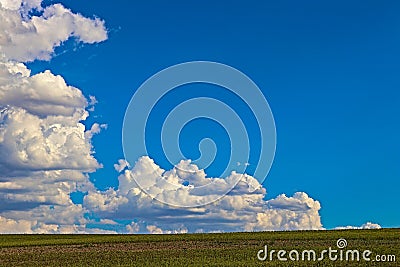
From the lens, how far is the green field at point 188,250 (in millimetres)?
46438

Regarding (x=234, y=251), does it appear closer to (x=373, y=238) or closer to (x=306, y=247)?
(x=306, y=247)

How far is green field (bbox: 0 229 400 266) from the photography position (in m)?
46.4

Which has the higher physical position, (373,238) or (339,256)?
(373,238)

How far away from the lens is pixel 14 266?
48281 mm

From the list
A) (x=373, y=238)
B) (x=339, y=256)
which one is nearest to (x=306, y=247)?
(x=339, y=256)

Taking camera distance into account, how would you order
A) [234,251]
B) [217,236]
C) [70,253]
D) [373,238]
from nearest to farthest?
1. [234,251]
2. [70,253]
3. [373,238]
4. [217,236]

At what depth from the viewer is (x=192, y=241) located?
213ft

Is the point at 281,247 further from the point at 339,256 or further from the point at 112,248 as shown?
the point at 112,248

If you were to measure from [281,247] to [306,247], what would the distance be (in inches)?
85.9

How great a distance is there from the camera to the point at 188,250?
180ft

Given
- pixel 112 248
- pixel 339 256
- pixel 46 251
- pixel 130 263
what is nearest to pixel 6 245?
pixel 46 251

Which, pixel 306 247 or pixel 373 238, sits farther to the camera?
pixel 373 238

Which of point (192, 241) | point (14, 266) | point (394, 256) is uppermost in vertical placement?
point (192, 241)

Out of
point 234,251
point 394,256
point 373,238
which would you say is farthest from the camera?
point 373,238
